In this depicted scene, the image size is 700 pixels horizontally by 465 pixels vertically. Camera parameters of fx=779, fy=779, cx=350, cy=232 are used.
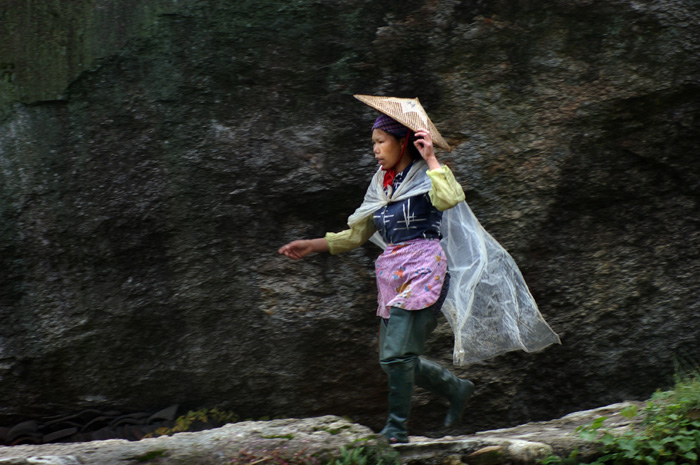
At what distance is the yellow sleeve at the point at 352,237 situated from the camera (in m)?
3.88

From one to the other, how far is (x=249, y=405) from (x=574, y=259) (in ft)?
7.09

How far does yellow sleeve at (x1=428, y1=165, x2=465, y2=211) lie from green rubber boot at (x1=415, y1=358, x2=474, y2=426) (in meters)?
0.80

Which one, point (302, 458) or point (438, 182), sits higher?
point (438, 182)

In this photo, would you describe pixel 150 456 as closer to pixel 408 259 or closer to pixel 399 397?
pixel 399 397

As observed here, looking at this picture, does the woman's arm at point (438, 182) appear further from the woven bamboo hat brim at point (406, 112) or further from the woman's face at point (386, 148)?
the woman's face at point (386, 148)

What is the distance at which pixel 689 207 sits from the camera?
4.74 metres

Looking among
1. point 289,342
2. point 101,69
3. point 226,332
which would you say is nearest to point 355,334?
point 289,342

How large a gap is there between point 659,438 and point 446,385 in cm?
98

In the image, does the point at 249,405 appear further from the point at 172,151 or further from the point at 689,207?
the point at 689,207

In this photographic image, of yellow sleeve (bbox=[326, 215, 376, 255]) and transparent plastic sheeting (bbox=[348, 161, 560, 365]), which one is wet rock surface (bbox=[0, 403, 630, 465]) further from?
yellow sleeve (bbox=[326, 215, 376, 255])

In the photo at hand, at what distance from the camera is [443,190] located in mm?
3402

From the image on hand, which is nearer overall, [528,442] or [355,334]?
[528,442]

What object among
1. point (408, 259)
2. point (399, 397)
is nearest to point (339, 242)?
point (408, 259)

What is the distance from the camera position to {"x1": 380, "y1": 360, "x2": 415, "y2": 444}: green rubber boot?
3.52 metres
